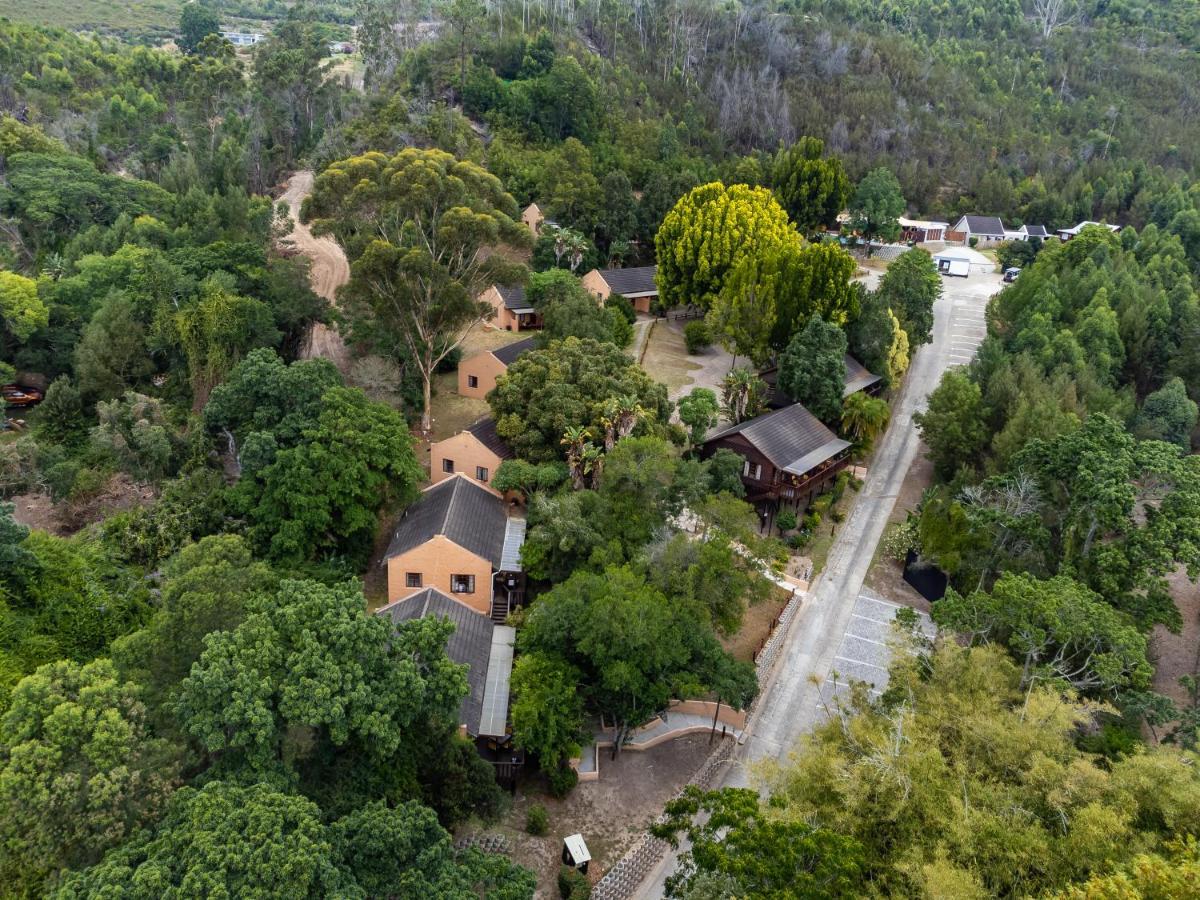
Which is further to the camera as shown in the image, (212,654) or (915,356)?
(915,356)

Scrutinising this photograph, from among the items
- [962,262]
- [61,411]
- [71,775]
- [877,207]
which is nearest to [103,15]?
[61,411]

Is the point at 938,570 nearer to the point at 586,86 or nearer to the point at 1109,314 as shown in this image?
the point at 1109,314

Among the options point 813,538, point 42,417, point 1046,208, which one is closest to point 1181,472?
point 813,538

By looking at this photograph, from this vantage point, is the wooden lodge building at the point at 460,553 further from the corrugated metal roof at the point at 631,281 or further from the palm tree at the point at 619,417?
the corrugated metal roof at the point at 631,281

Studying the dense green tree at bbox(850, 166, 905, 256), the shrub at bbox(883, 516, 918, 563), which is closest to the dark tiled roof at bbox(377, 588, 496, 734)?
the shrub at bbox(883, 516, 918, 563)

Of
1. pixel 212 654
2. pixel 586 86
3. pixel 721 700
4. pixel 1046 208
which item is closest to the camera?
pixel 212 654

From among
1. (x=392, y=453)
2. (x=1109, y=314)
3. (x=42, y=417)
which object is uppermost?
(x=1109, y=314)

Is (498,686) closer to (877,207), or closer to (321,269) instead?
(321,269)
